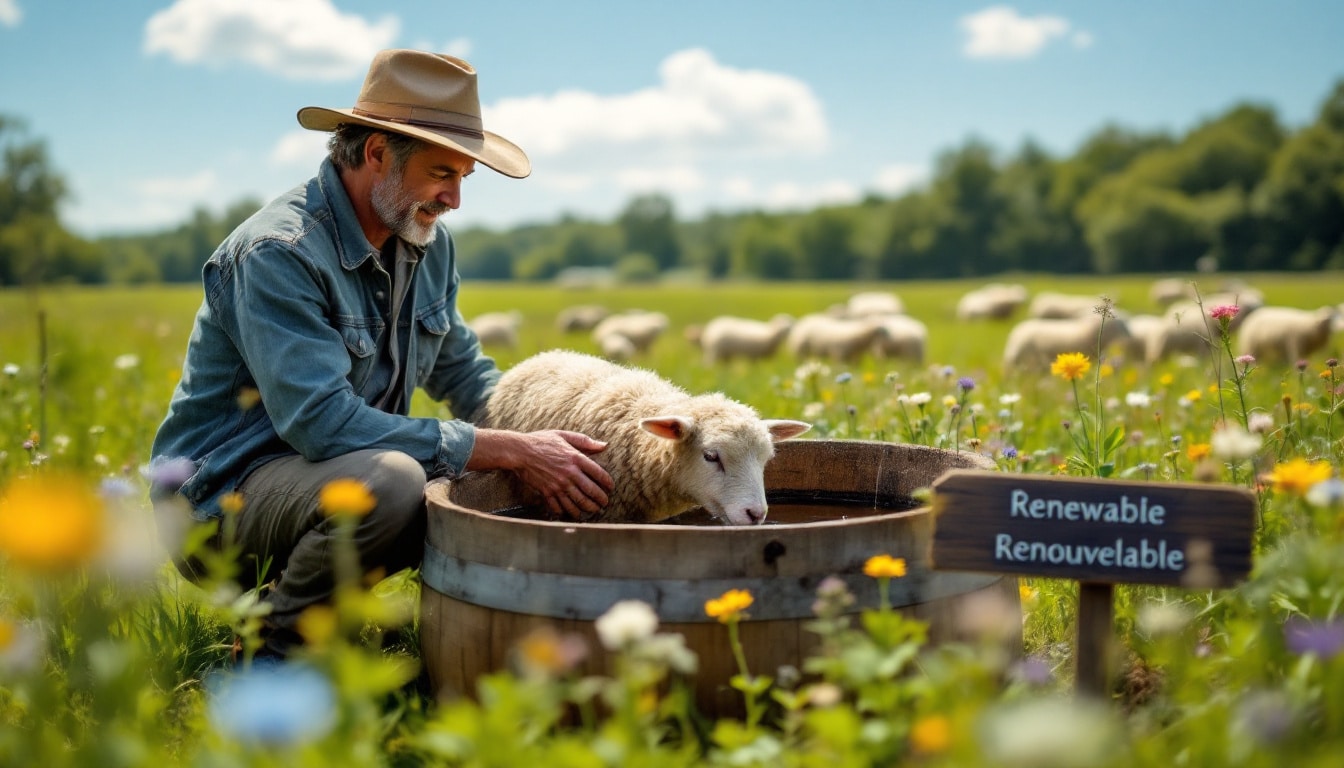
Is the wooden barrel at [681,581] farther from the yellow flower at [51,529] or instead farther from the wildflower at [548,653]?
the yellow flower at [51,529]

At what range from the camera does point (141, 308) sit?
2712cm

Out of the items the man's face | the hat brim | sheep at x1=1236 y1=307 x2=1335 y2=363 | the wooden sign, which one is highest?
the hat brim

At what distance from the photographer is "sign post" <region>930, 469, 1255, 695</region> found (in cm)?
257

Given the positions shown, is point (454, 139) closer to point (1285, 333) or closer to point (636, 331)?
point (1285, 333)

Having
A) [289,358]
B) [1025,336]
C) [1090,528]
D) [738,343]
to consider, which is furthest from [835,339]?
[1090,528]

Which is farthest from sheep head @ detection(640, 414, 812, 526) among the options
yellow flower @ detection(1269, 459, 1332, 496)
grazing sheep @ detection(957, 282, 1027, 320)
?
grazing sheep @ detection(957, 282, 1027, 320)

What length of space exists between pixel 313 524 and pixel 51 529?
1774mm

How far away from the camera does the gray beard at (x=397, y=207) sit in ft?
13.4

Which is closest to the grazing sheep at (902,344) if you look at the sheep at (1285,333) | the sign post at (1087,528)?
the sheep at (1285,333)

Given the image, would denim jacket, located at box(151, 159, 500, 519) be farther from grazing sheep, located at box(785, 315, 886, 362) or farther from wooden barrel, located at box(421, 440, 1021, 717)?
grazing sheep, located at box(785, 315, 886, 362)

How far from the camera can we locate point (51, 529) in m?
1.82

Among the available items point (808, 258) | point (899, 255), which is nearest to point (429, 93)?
point (899, 255)

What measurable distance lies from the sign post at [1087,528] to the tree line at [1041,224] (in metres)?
36.2

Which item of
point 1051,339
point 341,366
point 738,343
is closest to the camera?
point 341,366
